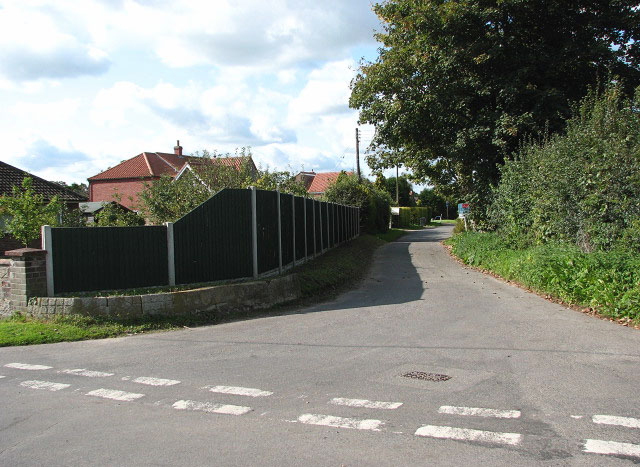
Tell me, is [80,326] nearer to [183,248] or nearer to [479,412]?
[183,248]

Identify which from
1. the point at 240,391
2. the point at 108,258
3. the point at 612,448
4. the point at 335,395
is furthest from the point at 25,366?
the point at 612,448

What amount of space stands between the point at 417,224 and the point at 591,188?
188 ft

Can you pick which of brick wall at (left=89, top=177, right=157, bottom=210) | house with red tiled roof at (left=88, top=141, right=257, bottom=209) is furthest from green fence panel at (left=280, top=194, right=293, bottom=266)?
brick wall at (left=89, top=177, right=157, bottom=210)

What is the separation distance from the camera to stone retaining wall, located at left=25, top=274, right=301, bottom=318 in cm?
882

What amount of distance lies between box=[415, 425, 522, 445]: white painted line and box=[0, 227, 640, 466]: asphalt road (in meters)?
0.02

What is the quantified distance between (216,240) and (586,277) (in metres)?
7.39

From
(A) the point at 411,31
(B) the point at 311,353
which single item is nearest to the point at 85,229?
(B) the point at 311,353

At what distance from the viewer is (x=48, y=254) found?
905cm

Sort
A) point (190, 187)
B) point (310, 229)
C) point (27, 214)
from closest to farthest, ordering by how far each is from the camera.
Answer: point (27, 214) < point (190, 187) < point (310, 229)

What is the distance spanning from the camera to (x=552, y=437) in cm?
409

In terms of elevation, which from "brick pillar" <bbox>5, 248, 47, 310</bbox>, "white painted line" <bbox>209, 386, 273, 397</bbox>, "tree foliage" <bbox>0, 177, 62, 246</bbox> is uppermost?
"tree foliage" <bbox>0, 177, 62, 246</bbox>

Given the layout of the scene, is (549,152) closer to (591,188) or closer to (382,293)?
(591,188)

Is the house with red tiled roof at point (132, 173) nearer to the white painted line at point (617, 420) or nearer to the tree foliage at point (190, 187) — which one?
the tree foliage at point (190, 187)

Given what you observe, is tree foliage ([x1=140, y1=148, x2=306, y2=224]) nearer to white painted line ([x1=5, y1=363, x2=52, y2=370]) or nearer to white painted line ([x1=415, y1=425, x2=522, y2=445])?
white painted line ([x1=5, y1=363, x2=52, y2=370])
